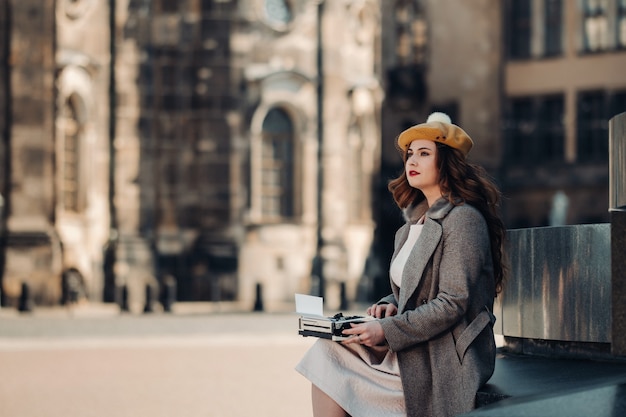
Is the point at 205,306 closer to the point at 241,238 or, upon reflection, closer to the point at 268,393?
the point at 241,238

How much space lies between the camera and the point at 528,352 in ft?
24.6

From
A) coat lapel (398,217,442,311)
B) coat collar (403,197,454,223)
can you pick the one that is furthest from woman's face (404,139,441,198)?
coat lapel (398,217,442,311)

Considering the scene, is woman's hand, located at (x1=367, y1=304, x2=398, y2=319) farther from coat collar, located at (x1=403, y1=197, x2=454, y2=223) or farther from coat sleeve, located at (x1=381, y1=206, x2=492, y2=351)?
coat collar, located at (x1=403, y1=197, x2=454, y2=223)

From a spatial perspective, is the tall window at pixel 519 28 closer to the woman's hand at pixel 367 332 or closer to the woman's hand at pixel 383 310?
the woman's hand at pixel 383 310

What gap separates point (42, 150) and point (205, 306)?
5365 millimetres

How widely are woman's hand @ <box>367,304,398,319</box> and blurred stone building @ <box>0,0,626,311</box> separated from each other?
22.2m

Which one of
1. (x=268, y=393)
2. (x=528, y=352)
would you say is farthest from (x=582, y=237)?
(x=268, y=393)

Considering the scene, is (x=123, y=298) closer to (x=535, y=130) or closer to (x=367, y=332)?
(x=535, y=130)

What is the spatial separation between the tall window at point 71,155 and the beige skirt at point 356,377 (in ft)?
83.1

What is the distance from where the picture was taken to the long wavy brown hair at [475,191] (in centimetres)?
564

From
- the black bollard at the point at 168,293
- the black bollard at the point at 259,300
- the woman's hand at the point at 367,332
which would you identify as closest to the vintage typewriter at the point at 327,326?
the woman's hand at the point at 367,332

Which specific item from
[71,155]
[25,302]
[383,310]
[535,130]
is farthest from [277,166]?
[383,310]

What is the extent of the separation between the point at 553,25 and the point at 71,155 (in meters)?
20.8

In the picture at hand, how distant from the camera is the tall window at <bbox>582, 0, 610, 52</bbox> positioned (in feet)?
142
